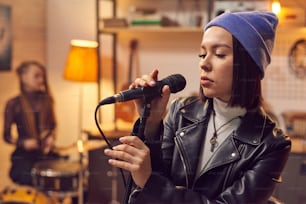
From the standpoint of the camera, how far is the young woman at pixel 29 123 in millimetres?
1669

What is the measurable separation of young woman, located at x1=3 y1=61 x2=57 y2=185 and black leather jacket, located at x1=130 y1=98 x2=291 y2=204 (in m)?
1.10

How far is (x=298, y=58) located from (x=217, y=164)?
3.68 feet

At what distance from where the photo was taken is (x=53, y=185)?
1530mm

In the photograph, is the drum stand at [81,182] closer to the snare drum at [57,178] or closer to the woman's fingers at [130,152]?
the snare drum at [57,178]

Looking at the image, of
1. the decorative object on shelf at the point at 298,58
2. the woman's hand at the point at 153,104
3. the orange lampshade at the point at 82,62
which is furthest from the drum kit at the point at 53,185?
the woman's hand at the point at 153,104

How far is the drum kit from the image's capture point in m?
1.52

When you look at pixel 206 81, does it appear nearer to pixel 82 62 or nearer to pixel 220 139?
pixel 220 139

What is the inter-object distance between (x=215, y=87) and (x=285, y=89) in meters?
1.13

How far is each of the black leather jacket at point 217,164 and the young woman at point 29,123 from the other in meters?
1.10

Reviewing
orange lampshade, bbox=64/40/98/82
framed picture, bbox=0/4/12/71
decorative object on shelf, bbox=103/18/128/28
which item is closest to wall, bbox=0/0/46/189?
framed picture, bbox=0/4/12/71

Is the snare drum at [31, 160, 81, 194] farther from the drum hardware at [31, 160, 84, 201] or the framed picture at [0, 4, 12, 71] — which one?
the framed picture at [0, 4, 12, 71]

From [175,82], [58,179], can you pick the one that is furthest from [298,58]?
[175,82]

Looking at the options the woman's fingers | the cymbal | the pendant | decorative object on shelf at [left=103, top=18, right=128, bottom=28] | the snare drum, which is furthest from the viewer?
decorative object on shelf at [left=103, top=18, right=128, bottom=28]

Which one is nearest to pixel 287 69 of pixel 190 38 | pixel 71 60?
pixel 190 38
